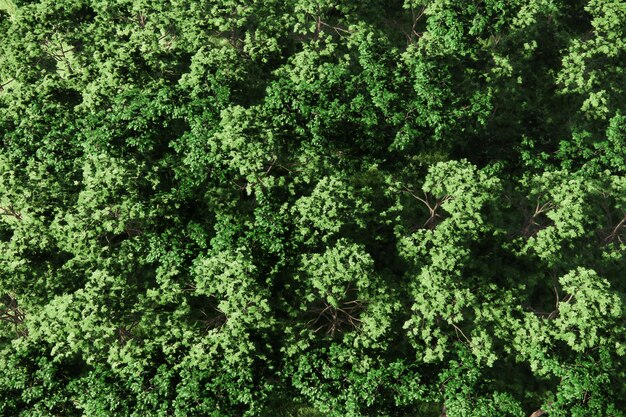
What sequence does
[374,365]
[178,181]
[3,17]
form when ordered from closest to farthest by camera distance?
[374,365]
[178,181]
[3,17]

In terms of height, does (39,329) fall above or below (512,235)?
below

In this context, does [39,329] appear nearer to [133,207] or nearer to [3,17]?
[133,207]

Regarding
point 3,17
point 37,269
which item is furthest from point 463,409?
point 3,17

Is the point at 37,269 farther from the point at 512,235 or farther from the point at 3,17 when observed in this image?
the point at 512,235

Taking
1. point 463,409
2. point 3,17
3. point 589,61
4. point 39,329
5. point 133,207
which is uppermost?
point 589,61

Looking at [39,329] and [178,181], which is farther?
[178,181]

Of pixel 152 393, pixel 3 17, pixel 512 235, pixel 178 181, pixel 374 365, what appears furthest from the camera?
pixel 3 17
